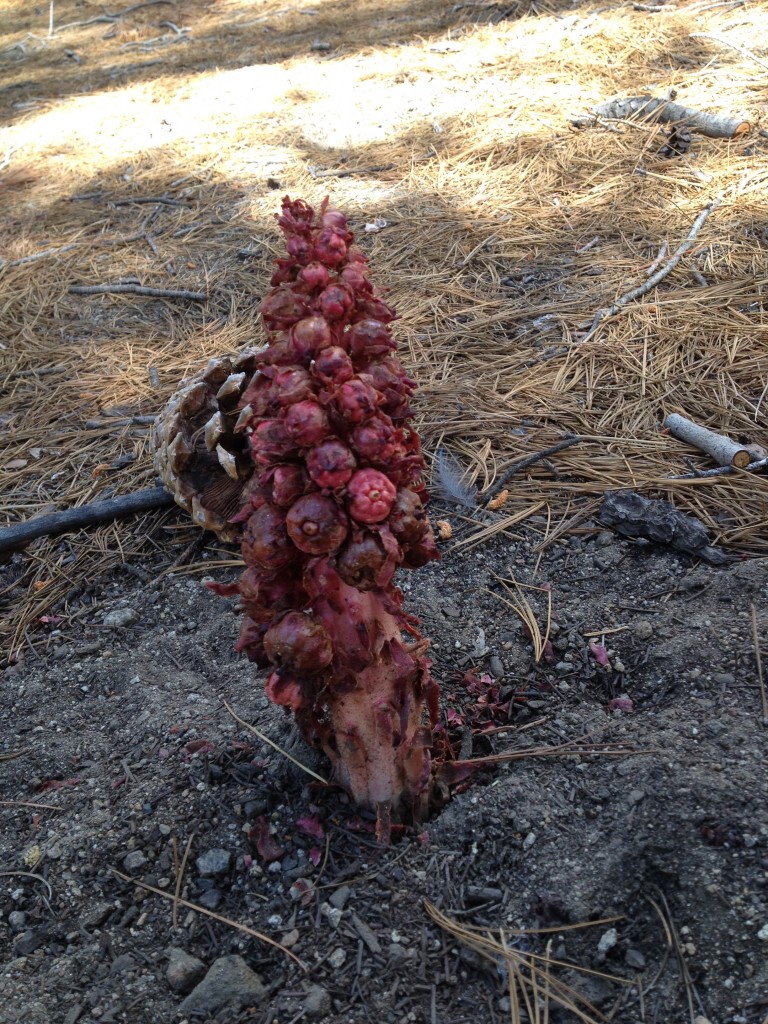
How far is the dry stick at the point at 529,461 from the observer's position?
9.85ft

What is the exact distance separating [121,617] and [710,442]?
2.05 metres

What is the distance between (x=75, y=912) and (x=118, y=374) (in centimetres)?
270

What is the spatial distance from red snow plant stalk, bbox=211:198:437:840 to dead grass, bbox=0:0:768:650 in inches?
52.1

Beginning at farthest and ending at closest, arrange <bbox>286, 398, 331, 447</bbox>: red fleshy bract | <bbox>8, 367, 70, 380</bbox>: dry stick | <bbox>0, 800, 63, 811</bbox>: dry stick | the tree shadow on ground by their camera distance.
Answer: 1. the tree shadow on ground
2. <bbox>8, 367, 70, 380</bbox>: dry stick
3. <bbox>0, 800, 63, 811</bbox>: dry stick
4. <bbox>286, 398, 331, 447</bbox>: red fleshy bract

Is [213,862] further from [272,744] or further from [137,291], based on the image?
[137,291]

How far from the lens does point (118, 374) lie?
399 centimetres

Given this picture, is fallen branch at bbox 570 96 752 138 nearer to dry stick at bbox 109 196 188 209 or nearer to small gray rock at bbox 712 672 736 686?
dry stick at bbox 109 196 188 209

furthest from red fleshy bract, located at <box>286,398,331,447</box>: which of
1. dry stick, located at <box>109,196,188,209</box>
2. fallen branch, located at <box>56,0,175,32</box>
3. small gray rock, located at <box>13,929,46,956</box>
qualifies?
fallen branch, located at <box>56,0,175,32</box>

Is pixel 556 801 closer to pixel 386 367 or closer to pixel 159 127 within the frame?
pixel 386 367

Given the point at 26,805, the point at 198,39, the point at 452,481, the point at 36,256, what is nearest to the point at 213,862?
the point at 26,805

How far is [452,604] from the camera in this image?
8.36 ft

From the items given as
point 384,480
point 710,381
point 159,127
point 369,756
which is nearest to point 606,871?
point 369,756

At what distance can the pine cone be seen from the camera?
9.00ft

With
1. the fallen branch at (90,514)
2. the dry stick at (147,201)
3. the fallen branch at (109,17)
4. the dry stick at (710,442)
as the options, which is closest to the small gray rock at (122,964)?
the fallen branch at (90,514)
